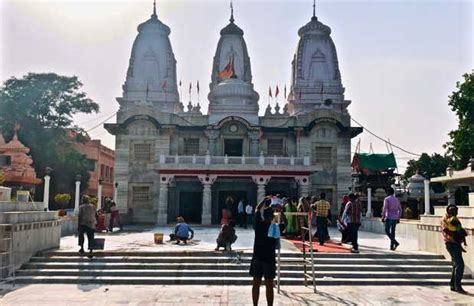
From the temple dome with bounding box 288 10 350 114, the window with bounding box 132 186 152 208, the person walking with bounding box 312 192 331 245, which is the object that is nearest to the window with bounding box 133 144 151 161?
the window with bounding box 132 186 152 208

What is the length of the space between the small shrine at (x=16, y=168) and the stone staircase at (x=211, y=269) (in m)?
6.66

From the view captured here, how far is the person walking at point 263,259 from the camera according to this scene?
7750 mm

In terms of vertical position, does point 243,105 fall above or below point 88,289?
above

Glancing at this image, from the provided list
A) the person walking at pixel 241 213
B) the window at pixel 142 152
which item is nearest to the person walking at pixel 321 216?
the person walking at pixel 241 213

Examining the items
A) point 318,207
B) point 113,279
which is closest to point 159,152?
point 318,207

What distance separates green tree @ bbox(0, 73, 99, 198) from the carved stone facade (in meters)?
7.52

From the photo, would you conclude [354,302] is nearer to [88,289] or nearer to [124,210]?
[88,289]

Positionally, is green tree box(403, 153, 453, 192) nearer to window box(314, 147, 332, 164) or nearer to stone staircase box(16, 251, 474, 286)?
window box(314, 147, 332, 164)

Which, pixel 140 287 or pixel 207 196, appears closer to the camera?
pixel 140 287

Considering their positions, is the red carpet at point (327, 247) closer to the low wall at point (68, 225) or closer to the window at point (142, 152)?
the low wall at point (68, 225)

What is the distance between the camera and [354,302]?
29.4 ft

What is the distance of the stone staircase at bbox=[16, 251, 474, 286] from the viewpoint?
1074 cm

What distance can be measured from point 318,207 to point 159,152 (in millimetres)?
18628

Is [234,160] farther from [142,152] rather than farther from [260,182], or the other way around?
[142,152]
